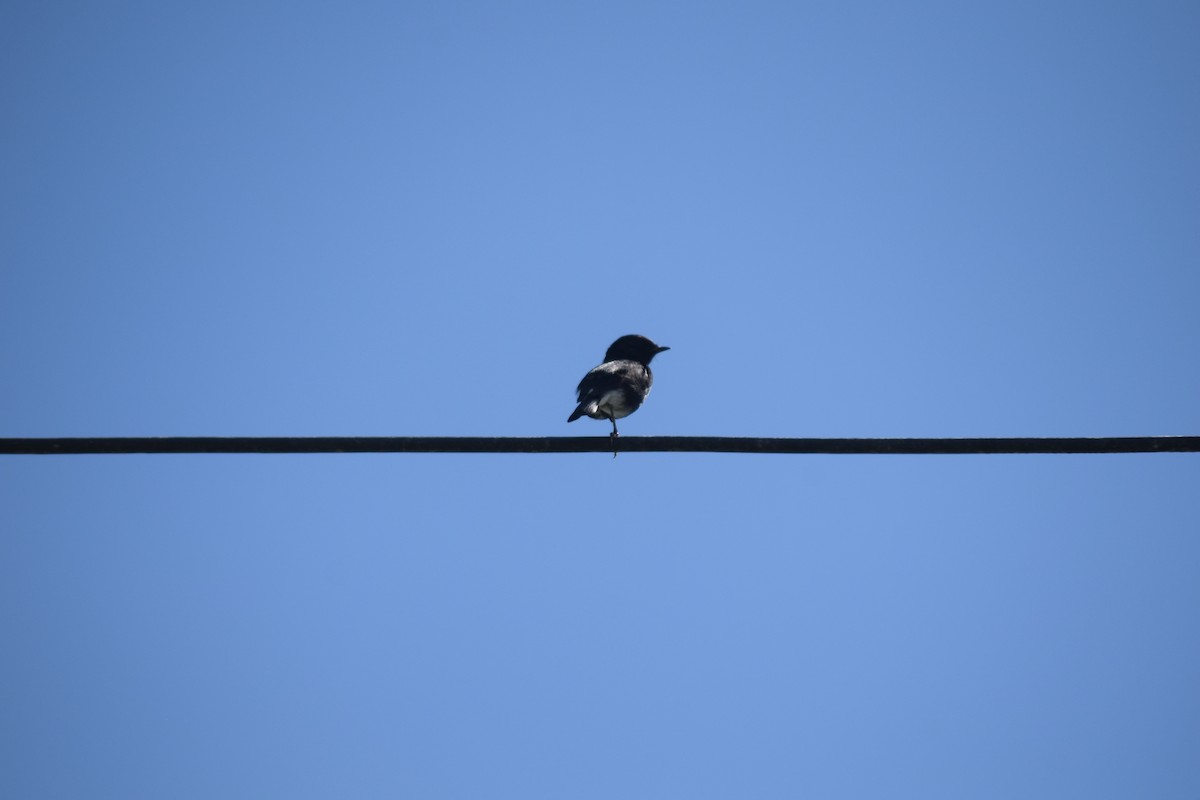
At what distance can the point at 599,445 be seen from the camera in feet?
15.2

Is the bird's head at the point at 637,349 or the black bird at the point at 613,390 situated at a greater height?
the bird's head at the point at 637,349

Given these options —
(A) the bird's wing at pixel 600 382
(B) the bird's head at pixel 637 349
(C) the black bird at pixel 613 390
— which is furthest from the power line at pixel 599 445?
(B) the bird's head at pixel 637 349

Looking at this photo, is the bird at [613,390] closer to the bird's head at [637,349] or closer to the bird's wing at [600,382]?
the bird's wing at [600,382]

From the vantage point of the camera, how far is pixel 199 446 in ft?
14.0

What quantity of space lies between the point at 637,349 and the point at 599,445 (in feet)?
19.7

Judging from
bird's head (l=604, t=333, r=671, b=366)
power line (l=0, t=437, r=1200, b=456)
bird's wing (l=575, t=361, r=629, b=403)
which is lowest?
power line (l=0, t=437, r=1200, b=456)

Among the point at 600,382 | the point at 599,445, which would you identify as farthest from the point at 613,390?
the point at 599,445

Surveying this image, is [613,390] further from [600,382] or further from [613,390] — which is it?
[600,382]

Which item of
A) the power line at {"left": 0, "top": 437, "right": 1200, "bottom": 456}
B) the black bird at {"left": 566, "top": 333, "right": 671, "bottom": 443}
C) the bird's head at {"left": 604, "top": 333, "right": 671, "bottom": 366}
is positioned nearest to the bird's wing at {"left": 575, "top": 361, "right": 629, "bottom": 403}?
the black bird at {"left": 566, "top": 333, "right": 671, "bottom": 443}

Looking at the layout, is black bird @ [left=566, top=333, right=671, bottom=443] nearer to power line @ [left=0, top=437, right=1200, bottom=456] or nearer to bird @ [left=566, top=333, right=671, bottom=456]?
bird @ [left=566, top=333, right=671, bottom=456]

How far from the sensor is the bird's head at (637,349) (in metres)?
10.6

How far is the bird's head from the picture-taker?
10.6m

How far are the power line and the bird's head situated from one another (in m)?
5.97

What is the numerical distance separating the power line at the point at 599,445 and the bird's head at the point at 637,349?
19.6 feet
